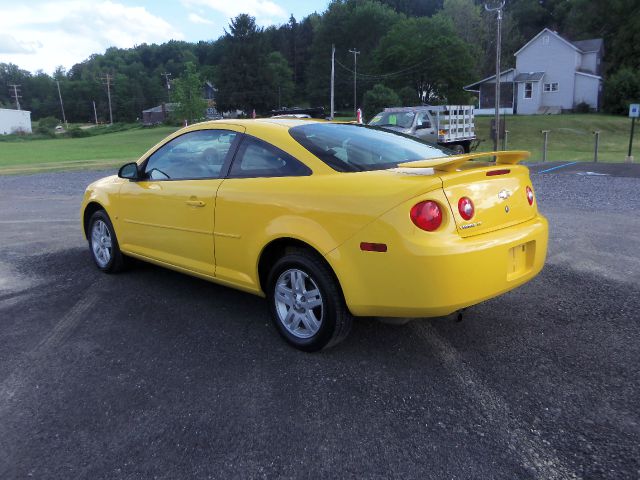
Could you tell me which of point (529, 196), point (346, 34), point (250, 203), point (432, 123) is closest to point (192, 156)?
point (250, 203)

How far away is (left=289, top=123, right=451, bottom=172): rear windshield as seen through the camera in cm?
357

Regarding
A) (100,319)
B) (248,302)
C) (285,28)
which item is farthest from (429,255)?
(285,28)

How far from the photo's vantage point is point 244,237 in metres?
3.79

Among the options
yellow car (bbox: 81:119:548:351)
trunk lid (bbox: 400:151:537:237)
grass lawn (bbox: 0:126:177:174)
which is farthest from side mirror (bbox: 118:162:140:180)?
grass lawn (bbox: 0:126:177:174)

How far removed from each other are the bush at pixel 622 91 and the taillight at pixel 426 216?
55.1 metres

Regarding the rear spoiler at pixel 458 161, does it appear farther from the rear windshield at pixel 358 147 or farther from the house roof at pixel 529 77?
the house roof at pixel 529 77

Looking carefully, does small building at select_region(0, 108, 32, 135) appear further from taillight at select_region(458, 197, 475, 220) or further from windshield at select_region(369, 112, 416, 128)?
taillight at select_region(458, 197, 475, 220)

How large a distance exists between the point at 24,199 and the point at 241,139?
9973 mm

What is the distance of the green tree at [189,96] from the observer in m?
64.1

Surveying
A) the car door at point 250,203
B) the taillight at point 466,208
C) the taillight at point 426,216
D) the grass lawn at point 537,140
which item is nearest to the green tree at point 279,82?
the grass lawn at point 537,140

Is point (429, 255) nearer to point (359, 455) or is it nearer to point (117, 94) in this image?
point (359, 455)

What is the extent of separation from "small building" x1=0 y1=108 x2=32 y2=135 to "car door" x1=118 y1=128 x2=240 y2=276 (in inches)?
3681

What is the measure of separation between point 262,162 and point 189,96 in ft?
213

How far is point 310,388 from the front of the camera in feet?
10.3
